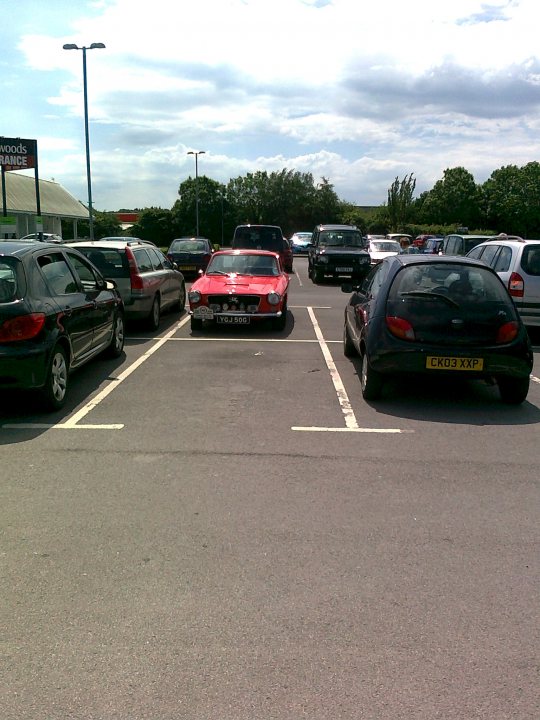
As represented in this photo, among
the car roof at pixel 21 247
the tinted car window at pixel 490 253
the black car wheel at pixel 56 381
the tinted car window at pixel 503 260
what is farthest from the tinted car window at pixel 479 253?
the black car wheel at pixel 56 381

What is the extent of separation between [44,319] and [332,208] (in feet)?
274

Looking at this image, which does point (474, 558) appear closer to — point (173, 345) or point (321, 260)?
point (173, 345)

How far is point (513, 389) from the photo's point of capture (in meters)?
7.36

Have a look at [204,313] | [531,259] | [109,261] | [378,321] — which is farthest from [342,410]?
[109,261]

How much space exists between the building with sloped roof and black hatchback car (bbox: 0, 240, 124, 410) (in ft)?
141

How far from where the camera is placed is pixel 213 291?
11852 millimetres

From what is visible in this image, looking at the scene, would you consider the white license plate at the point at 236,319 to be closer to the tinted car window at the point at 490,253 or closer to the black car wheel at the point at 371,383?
the black car wheel at the point at 371,383

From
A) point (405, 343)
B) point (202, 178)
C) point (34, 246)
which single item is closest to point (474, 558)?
point (405, 343)

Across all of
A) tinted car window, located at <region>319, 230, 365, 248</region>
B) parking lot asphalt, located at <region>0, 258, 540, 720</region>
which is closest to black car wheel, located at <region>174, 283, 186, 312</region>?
parking lot asphalt, located at <region>0, 258, 540, 720</region>

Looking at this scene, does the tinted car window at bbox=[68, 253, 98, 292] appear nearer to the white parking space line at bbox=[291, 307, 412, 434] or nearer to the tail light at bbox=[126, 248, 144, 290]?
the tail light at bbox=[126, 248, 144, 290]

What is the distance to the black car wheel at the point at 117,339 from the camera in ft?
31.7

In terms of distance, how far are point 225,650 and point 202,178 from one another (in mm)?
86887

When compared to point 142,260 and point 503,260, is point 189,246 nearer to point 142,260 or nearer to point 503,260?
point 142,260

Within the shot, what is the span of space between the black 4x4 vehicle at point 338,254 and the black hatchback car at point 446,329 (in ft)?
53.1
